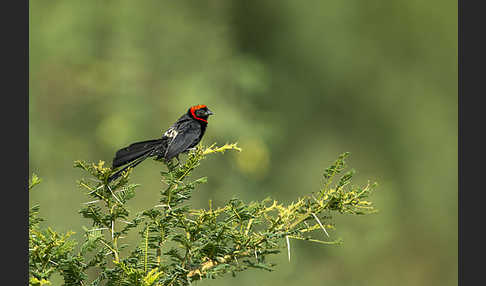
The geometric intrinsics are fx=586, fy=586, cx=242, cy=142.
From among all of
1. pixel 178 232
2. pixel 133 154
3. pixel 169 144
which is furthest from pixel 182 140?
pixel 178 232

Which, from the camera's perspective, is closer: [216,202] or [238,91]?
[216,202]

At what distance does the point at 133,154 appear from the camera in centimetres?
228

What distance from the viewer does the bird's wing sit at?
2589 millimetres

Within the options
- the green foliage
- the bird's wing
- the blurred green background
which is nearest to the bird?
the bird's wing

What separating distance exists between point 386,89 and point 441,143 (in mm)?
1156

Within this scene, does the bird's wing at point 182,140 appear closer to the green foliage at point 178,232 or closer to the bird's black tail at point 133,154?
the bird's black tail at point 133,154

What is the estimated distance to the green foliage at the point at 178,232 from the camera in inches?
73.2

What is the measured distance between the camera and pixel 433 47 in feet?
29.8

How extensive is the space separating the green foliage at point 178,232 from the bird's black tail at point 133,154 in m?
0.08

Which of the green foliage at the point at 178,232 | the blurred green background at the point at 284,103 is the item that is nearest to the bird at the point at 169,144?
the green foliage at the point at 178,232

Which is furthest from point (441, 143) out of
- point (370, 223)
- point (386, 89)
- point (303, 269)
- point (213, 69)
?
point (213, 69)

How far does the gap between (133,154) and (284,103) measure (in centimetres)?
644

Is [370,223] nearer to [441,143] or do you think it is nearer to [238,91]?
[441,143]

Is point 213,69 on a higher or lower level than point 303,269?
higher
